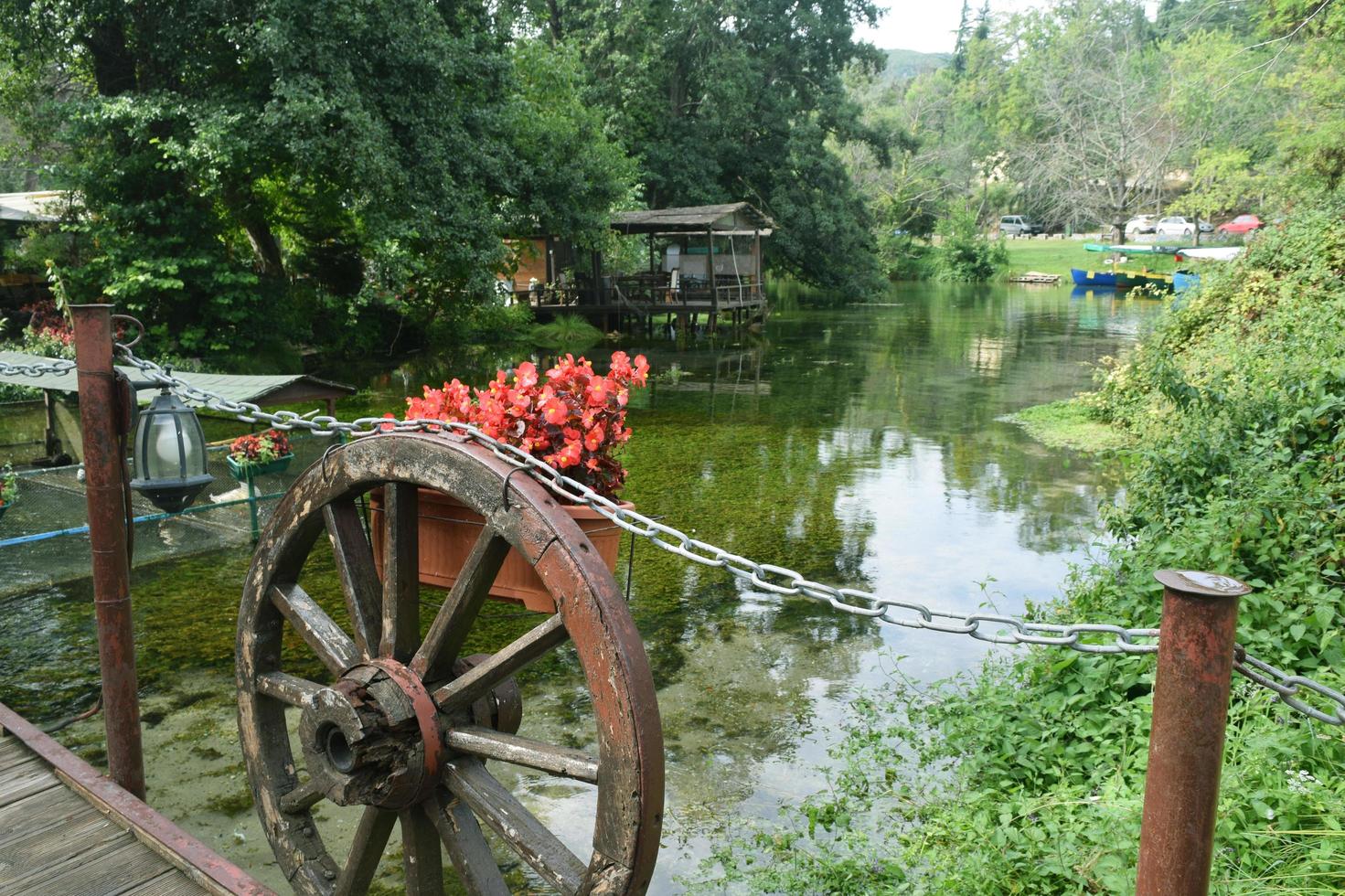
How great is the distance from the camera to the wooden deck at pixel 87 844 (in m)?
3.19

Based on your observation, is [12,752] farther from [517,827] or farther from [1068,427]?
[1068,427]

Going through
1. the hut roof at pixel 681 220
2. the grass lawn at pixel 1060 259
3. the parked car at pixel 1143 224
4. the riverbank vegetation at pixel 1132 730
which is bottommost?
the riverbank vegetation at pixel 1132 730

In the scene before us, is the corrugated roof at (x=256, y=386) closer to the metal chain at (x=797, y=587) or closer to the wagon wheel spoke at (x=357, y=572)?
the metal chain at (x=797, y=587)

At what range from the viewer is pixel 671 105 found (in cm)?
3844

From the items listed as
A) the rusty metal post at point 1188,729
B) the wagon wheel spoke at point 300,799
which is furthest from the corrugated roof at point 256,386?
the rusty metal post at point 1188,729

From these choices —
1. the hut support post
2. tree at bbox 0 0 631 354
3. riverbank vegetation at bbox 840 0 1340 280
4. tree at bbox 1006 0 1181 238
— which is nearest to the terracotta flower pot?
tree at bbox 0 0 631 354

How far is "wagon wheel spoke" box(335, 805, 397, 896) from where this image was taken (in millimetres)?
3104

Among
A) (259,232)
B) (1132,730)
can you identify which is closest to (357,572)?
(1132,730)

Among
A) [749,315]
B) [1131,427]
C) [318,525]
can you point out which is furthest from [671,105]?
[318,525]

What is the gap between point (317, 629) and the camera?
3.30 m

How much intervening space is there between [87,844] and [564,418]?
6.60ft

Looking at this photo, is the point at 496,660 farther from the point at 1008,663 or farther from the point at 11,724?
Result: the point at 1008,663

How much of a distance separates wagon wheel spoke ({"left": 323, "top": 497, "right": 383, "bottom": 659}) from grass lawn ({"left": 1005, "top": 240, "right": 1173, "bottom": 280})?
53.1 meters

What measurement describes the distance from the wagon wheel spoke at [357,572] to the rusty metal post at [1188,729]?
6.97ft
